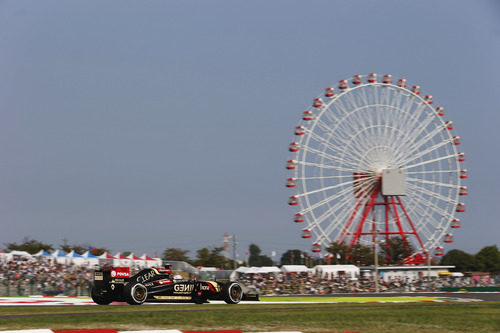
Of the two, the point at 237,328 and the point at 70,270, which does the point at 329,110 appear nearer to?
the point at 70,270

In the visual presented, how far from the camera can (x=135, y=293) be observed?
23.8m

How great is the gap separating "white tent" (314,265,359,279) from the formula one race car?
29.1 meters

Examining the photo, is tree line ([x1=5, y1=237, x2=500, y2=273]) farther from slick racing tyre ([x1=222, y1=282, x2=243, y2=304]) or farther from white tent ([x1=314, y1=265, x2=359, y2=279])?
slick racing tyre ([x1=222, y1=282, x2=243, y2=304])

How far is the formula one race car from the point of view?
24.0m

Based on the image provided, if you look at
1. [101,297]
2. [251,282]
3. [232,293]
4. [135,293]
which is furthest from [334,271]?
[135,293]

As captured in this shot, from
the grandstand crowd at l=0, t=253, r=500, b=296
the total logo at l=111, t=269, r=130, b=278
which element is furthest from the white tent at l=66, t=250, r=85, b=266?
the total logo at l=111, t=269, r=130, b=278

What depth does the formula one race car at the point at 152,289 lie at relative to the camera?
24.0m

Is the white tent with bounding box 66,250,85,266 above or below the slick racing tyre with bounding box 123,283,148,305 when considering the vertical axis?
above

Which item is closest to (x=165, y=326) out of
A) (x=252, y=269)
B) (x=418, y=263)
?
(x=252, y=269)

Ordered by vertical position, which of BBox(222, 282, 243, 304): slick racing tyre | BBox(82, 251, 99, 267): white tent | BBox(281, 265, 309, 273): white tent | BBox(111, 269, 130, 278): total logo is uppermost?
BBox(82, 251, 99, 267): white tent

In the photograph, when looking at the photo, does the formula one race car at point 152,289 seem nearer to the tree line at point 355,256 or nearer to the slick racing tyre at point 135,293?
the slick racing tyre at point 135,293

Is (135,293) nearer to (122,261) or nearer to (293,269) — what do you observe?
(122,261)

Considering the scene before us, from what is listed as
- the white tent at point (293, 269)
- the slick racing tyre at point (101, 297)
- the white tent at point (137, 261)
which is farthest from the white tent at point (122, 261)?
the slick racing tyre at point (101, 297)

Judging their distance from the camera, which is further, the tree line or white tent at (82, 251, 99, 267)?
the tree line
